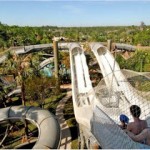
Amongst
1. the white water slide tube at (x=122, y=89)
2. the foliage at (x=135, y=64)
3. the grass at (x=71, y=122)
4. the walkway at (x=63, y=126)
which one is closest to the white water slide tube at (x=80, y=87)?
the white water slide tube at (x=122, y=89)

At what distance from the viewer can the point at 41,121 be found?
10742 mm

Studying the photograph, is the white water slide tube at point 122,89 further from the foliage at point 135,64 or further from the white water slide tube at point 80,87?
the foliage at point 135,64

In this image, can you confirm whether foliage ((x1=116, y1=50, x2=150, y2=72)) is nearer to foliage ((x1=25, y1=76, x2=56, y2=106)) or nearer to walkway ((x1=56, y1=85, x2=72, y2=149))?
walkway ((x1=56, y1=85, x2=72, y2=149))

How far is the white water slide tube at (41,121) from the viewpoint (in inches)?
351

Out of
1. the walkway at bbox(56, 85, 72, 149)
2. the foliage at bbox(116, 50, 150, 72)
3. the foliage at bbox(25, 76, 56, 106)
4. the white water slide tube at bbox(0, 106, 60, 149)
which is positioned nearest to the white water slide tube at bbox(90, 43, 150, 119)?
the white water slide tube at bbox(0, 106, 60, 149)

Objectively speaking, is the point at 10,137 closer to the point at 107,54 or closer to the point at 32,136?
the point at 32,136

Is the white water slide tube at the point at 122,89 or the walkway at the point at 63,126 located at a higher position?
the white water slide tube at the point at 122,89

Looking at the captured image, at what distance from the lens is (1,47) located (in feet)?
120

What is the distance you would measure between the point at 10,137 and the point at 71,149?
340 cm

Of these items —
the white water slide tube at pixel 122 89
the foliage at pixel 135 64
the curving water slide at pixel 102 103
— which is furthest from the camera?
the foliage at pixel 135 64

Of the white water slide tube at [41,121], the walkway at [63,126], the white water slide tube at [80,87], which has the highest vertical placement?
the white water slide tube at [80,87]

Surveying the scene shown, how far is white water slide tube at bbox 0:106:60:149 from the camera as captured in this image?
29.3ft

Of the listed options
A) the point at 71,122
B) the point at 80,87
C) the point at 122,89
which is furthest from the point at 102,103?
the point at 71,122

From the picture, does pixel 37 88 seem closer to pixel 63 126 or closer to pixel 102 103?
pixel 63 126
